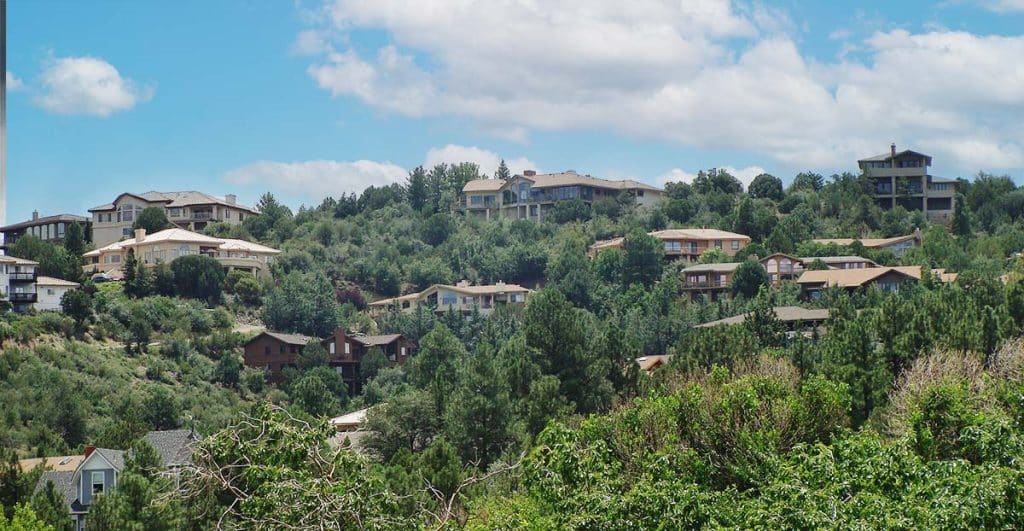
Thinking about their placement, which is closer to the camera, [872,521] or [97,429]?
[872,521]

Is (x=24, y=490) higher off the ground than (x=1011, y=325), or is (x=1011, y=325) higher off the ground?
(x=1011, y=325)

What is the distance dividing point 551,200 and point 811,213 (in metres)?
22.2

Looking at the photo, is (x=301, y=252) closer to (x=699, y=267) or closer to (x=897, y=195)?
(x=699, y=267)

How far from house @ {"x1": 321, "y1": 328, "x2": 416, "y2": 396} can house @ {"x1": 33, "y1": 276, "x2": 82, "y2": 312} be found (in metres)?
15.0

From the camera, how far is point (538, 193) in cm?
11856

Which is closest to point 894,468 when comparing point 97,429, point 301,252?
point 97,429

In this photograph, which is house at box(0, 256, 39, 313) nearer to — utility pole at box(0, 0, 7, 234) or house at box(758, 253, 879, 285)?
house at box(758, 253, 879, 285)

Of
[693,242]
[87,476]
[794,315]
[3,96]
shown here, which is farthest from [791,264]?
[3,96]

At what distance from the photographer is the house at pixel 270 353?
79500 mm

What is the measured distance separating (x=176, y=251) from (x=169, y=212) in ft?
59.4

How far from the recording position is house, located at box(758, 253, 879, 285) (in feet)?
294

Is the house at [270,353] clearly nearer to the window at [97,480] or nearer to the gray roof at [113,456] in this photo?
the gray roof at [113,456]

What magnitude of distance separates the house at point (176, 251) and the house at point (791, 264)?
3399cm

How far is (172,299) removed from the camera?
85.9 metres
